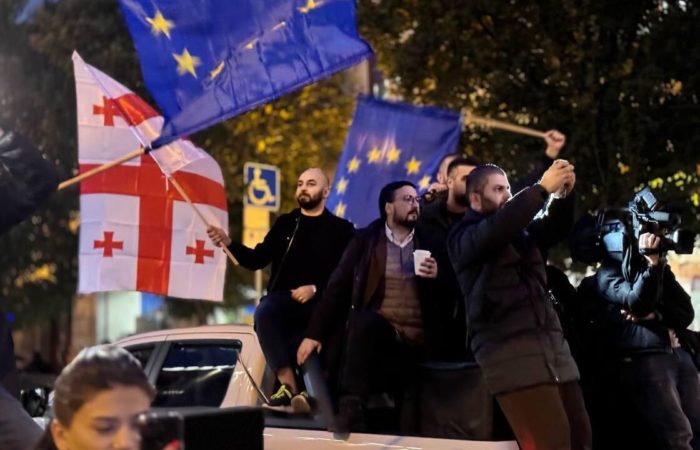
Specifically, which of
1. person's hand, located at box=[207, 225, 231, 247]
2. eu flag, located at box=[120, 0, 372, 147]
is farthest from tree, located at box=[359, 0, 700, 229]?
person's hand, located at box=[207, 225, 231, 247]

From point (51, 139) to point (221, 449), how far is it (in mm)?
24119

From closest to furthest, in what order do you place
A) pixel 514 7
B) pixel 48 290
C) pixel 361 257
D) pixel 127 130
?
pixel 361 257
pixel 127 130
pixel 514 7
pixel 48 290

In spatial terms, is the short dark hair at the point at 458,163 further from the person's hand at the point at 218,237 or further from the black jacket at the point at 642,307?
the person's hand at the point at 218,237

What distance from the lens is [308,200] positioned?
7.05m

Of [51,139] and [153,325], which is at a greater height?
[51,139]

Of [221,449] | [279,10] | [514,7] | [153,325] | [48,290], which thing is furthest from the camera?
[153,325]

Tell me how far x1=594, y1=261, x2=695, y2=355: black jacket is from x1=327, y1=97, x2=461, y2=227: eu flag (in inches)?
173

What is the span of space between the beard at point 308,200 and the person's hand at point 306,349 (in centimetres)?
112

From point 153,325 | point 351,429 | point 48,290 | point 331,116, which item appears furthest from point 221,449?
point 153,325

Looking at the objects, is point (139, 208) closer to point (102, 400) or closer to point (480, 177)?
point (480, 177)

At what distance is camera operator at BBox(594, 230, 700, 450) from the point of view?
5961 mm

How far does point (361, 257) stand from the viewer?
615 cm

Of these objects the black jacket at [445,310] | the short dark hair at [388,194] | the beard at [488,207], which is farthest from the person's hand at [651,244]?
the short dark hair at [388,194]

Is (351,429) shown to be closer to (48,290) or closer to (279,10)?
(279,10)
